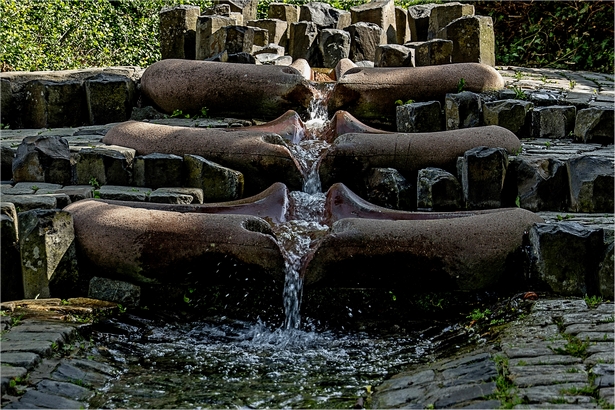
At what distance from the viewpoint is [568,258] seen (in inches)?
225

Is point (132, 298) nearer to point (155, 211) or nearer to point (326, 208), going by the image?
point (155, 211)

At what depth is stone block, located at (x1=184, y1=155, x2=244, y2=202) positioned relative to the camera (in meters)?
7.36

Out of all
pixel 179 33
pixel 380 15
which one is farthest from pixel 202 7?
pixel 380 15

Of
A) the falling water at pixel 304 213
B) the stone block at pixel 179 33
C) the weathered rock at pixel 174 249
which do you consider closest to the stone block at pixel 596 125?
the falling water at pixel 304 213

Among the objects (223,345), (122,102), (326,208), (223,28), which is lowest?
(223,345)

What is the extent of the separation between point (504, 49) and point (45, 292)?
9712 mm

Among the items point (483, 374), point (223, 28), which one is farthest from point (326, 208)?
point (223, 28)

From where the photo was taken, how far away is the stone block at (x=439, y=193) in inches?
281

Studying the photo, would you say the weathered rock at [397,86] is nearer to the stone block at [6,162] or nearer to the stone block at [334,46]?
the stone block at [334,46]

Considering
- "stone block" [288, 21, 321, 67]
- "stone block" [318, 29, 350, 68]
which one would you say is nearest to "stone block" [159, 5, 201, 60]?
"stone block" [288, 21, 321, 67]

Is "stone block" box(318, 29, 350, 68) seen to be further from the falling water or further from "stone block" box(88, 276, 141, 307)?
"stone block" box(88, 276, 141, 307)

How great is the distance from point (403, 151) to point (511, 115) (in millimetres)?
1429

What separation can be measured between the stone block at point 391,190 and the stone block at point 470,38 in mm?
3701

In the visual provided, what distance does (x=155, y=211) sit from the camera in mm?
6293
